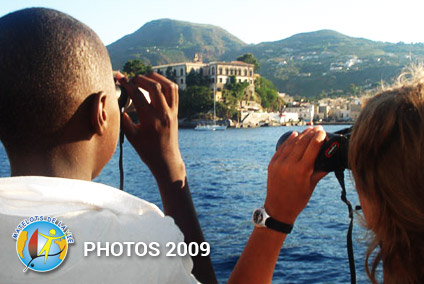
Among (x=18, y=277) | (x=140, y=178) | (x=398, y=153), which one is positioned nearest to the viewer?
(x=18, y=277)

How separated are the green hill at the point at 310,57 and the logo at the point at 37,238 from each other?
11740 centimetres

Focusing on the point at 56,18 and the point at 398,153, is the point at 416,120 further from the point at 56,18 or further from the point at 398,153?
the point at 56,18

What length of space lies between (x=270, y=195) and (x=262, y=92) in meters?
85.3

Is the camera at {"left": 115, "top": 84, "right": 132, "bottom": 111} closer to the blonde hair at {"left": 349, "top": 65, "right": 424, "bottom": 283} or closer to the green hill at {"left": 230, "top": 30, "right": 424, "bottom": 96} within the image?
the blonde hair at {"left": 349, "top": 65, "right": 424, "bottom": 283}

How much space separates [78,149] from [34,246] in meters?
0.24

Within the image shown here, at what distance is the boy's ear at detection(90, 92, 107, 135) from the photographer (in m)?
0.99

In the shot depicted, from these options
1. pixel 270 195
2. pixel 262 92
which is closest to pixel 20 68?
→ pixel 270 195

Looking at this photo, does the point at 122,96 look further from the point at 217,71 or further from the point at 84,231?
the point at 217,71

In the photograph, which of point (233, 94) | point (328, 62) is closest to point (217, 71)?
point (233, 94)

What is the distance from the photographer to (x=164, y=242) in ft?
2.79

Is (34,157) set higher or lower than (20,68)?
lower

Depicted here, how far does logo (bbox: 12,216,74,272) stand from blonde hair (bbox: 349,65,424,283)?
1.89 feet

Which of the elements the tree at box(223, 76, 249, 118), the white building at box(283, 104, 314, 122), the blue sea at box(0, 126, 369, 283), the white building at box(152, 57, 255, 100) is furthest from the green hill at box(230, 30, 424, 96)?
the blue sea at box(0, 126, 369, 283)

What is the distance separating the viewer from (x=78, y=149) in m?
1.00
